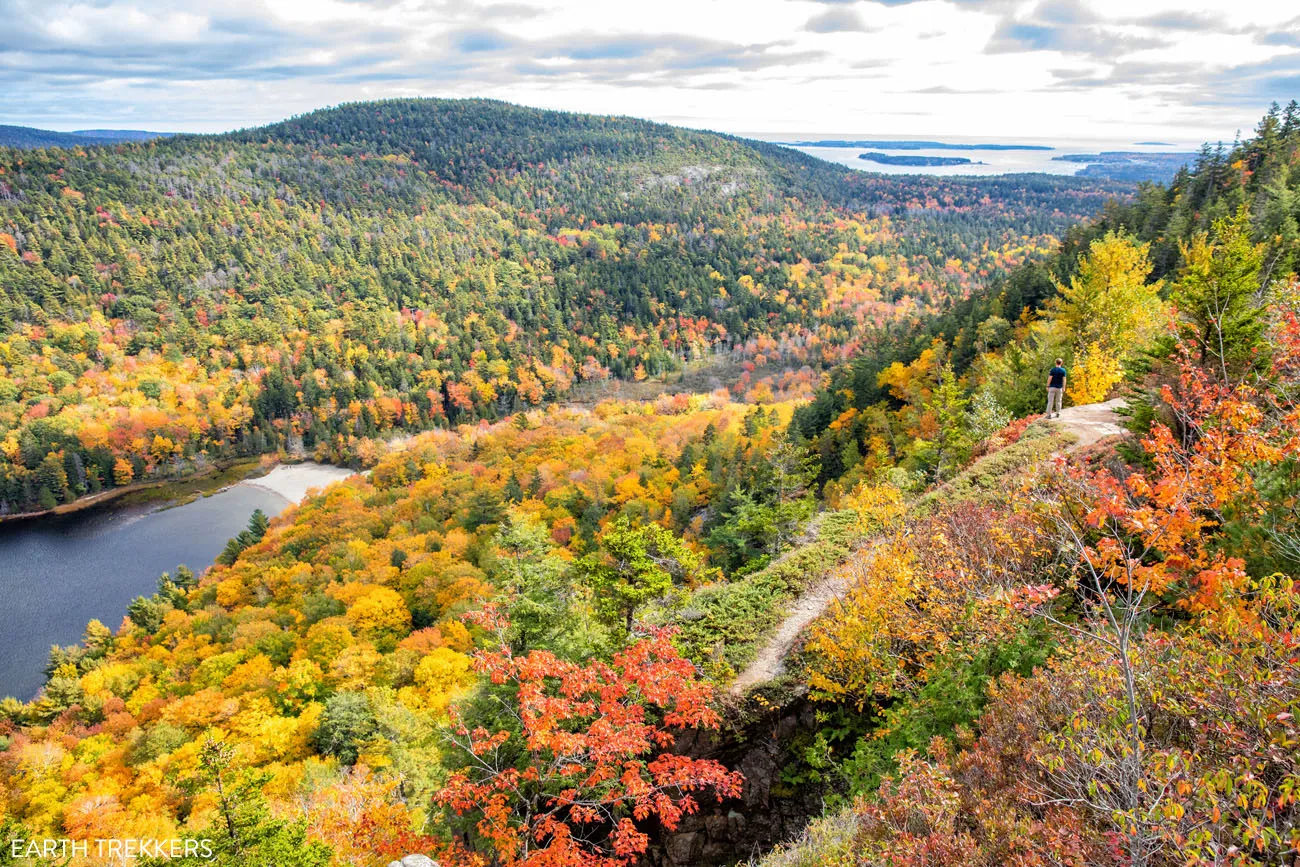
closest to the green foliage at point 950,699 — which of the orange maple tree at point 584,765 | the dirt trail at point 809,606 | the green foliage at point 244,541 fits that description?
the orange maple tree at point 584,765

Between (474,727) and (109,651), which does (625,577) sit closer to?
(474,727)

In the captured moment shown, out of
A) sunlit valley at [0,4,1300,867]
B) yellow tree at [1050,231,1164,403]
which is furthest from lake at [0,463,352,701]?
yellow tree at [1050,231,1164,403]

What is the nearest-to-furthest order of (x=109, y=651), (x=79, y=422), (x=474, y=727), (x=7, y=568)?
1. (x=474, y=727)
2. (x=109, y=651)
3. (x=7, y=568)
4. (x=79, y=422)

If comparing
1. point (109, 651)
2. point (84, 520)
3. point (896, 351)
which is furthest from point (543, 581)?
point (84, 520)

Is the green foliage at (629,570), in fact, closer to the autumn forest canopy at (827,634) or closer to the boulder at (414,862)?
the autumn forest canopy at (827,634)

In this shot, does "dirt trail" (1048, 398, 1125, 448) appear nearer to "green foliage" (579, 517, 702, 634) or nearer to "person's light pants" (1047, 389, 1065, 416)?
"person's light pants" (1047, 389, 1065, 416)
